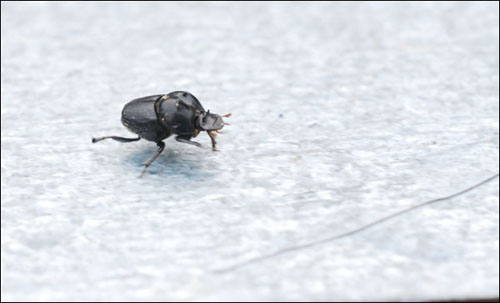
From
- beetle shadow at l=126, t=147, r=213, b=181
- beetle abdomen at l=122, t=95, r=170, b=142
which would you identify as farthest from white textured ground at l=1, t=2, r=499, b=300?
beetle abdomen at l=122, t=95, r=170, b=142

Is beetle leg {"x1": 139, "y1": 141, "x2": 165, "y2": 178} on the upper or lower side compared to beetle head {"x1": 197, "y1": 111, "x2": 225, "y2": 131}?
lower

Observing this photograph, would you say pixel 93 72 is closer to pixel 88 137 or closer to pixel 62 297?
pixel 88 137

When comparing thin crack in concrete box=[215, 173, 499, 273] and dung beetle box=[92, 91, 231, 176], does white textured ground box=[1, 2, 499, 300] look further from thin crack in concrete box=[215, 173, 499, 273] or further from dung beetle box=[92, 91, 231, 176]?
dung beetle box=[92, 91, 231, 176]

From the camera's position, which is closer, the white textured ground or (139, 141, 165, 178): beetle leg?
the white textured ground

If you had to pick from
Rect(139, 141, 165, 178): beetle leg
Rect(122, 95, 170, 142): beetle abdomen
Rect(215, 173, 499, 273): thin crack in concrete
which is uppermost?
Rect(122, 95, 170, 142): beetle abdomen

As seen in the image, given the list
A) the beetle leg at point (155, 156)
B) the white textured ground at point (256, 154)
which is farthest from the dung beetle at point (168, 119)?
the white textured ground at point (256, 154)

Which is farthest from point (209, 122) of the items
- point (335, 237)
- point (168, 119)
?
point (335, 237)

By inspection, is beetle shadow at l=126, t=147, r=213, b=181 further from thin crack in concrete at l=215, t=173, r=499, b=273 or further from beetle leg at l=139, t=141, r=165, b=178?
thin crack in concrete at l=215, t=173, r=499, b=273

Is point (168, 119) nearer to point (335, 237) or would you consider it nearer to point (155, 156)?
point (155, 156)
